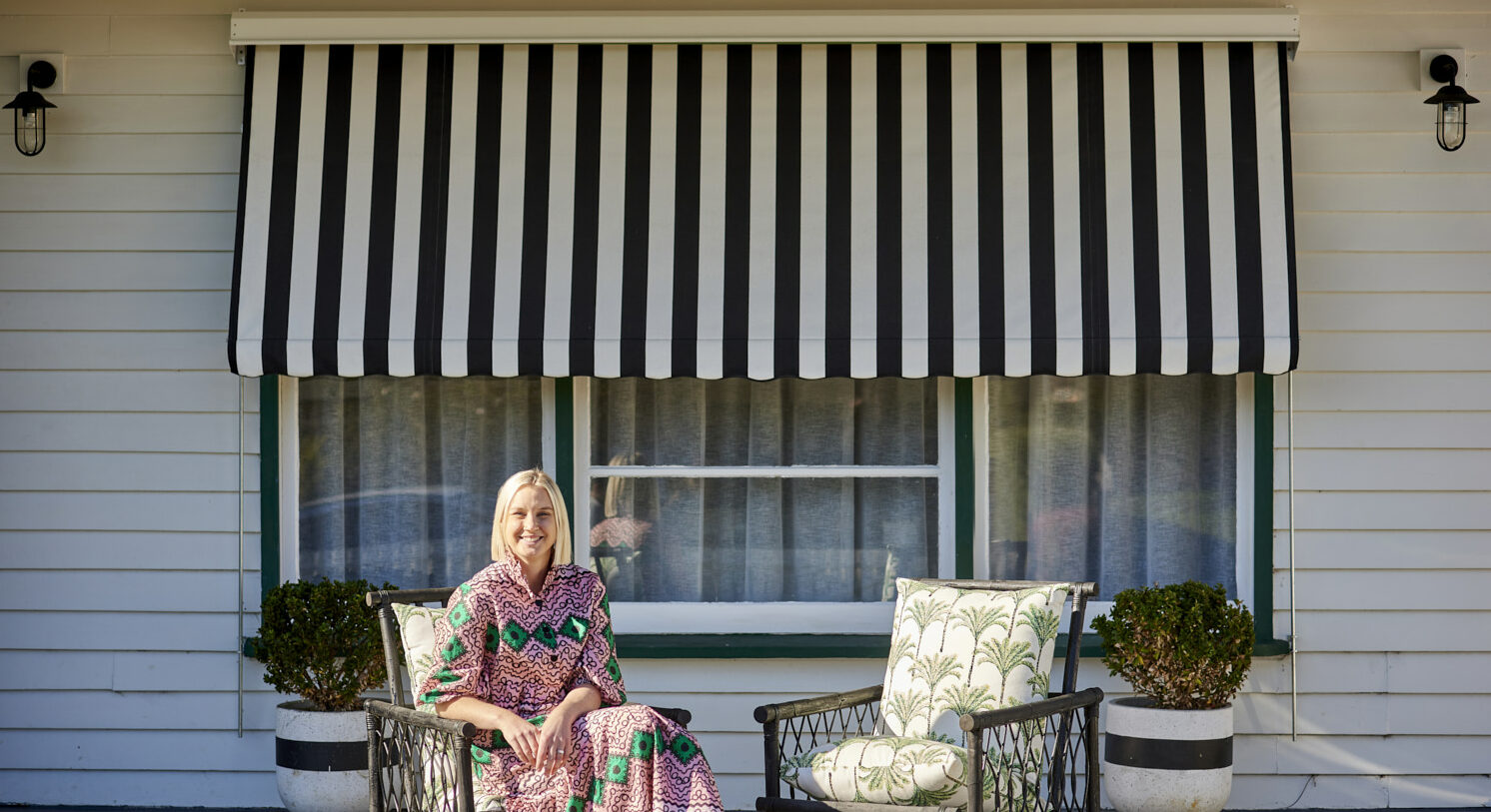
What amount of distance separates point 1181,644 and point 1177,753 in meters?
0.34

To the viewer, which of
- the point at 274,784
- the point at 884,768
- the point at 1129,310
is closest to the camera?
the point at 884,768

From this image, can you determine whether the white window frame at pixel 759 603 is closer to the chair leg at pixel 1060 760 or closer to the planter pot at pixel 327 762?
the planter pot at pixel 327 762

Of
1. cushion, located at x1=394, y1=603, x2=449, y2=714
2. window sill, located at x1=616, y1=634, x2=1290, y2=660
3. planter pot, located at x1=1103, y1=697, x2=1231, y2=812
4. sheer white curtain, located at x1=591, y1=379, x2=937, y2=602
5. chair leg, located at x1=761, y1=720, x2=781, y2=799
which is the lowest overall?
planter pot, located at x1=1103, y1=697, x2=1231, y2=812

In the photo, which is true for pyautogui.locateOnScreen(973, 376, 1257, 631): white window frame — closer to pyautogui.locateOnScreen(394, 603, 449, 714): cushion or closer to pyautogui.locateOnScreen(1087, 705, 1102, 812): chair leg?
pyautogui.locateOnScreen(1087, 705, 1102, 812): chair leg

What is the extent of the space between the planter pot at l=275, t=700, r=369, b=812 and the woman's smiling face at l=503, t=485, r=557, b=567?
115 centimetres

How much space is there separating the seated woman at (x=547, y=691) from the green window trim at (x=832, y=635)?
1.17 meters

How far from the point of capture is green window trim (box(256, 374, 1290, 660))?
5.08 metres

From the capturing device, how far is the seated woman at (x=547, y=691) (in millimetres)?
3582

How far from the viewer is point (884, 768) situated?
3822 mm

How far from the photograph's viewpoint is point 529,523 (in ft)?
12.6

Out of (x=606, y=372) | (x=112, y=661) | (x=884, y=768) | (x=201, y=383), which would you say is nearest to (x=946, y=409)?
(x=606, y=372)

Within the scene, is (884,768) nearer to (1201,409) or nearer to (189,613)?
(1201,409)

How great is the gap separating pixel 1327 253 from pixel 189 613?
4166 mm

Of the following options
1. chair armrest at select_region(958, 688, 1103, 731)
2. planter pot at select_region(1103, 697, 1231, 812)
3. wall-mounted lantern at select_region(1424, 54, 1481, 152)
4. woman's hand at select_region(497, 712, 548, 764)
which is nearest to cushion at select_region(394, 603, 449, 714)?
woman's hand at select_region(497, 712, 548, 764)
